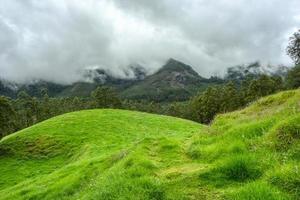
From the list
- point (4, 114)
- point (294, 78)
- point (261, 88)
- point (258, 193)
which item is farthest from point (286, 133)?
point (261, 88)

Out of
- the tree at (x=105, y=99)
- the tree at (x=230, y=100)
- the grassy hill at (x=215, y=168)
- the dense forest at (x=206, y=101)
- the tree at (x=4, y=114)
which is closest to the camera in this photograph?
the grassy hill at (x=215, y=168)

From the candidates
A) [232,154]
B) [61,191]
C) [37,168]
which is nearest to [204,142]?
[232,154]

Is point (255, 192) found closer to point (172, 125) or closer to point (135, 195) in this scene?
point (135, 195)

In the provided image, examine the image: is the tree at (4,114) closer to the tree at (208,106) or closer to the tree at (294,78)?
the tree at (208,106)

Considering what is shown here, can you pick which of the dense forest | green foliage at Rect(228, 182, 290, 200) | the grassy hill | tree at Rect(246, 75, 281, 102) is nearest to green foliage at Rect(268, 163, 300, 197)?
the grassy hill

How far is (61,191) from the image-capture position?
23.1 meters

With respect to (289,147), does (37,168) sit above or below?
below

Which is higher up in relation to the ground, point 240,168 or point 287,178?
point 240,168

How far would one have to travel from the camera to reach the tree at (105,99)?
15450 cm

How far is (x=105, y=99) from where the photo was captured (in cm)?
15538

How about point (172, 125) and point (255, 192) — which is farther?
point (172, 125)

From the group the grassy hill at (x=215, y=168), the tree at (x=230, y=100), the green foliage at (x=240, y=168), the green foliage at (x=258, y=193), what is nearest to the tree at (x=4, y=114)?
the grassy hill at (x=215, y=168)

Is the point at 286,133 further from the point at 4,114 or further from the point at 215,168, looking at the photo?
the point at 4,114

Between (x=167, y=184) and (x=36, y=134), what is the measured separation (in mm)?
51588
